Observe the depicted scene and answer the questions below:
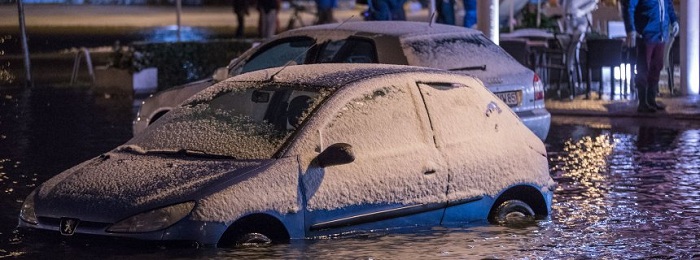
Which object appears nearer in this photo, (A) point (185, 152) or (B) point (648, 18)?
(A) point (185, 152)

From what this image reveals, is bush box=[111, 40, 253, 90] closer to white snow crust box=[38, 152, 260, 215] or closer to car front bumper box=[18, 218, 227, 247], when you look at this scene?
white snow crust box=[38, 152, 260, 215]

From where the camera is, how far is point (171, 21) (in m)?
51.0

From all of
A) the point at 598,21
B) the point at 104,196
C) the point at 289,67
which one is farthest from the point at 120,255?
the point at 598,21

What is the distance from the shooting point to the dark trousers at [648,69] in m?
19.9

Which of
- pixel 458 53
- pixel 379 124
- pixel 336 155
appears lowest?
pixel 336 155

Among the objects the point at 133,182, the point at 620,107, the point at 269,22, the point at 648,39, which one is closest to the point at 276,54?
the point at 133,182

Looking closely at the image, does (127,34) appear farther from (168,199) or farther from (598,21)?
(168,199)

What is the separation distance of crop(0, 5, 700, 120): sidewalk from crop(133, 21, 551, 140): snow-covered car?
4.71 m

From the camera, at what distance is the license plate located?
14688 mm

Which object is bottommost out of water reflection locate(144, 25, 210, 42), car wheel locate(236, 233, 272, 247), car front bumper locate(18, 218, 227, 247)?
car wheel locate(236, 233, 272, 247)

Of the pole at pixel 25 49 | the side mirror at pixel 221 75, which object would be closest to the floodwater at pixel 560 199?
the side mirror at pixel 221 75

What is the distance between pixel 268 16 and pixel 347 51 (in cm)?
2018

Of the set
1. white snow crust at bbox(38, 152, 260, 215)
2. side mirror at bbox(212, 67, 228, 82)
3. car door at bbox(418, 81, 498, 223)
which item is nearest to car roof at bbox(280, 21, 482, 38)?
side mirror at bbox(212, 67, 228, 82)

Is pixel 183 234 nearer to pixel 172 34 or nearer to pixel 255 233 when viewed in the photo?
pixel 255 233
